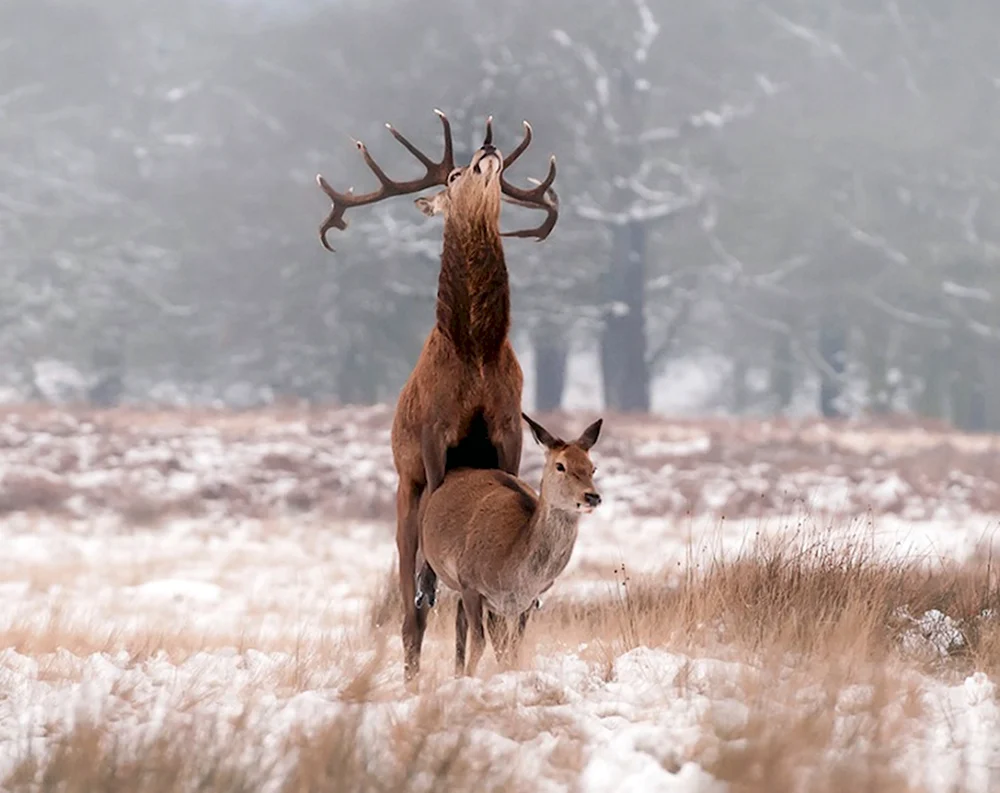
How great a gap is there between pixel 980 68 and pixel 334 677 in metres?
36.3

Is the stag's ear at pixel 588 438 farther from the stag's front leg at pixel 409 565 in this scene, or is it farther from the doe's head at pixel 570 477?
the stag's front leg at pixel 409 565

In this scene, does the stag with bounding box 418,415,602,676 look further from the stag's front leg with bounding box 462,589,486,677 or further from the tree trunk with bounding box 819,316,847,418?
the tree trunk with bounding box 819,316,847,418

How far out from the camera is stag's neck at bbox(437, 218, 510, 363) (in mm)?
6328

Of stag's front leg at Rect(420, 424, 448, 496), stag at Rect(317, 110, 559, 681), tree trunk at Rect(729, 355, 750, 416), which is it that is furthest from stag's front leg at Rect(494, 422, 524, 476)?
tree trunk at Rect(729, 355, 750, 416)

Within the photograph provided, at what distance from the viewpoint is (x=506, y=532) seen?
600 centimetres

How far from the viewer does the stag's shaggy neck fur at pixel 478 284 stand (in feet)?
20.8

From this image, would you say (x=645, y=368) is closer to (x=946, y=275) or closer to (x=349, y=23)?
(x=946, y=275)

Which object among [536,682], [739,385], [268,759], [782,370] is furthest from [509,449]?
[739,385]

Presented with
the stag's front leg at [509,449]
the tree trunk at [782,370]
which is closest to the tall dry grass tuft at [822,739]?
the stag's front leg at [509,449]

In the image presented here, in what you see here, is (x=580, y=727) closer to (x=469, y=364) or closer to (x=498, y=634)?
(x=498, y=634)

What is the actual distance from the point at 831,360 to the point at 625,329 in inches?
315

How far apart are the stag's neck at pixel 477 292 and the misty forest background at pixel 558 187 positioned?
24.5 m

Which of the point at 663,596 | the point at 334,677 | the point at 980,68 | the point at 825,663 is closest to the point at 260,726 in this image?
the point at 334,677

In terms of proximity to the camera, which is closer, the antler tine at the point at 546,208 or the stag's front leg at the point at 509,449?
the stag's front leg at the point at 509,449
